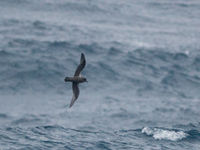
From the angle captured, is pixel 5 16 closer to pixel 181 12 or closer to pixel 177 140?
pixel 181 12

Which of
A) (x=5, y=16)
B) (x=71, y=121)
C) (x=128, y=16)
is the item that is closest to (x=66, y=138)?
(x=71, y=121)

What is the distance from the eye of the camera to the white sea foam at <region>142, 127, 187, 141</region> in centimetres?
2105

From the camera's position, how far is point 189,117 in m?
24.9

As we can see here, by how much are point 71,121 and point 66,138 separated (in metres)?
3.65

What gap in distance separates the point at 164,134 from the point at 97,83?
713 centimetres

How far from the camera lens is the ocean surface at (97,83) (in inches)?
828

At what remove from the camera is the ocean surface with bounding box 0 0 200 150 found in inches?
828

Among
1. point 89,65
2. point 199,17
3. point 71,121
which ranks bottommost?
point 71,121

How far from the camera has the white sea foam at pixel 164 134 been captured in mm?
21047

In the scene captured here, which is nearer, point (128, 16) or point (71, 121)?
Result: point (71, 121)

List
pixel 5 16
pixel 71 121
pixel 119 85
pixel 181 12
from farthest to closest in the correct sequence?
1. pixel 181 12
2. pixel 5 16
3. pixel 119 85
4. pixel 71 121

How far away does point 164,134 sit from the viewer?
2147 cm

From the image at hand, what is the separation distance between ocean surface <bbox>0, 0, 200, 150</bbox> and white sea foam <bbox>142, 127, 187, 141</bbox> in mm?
40

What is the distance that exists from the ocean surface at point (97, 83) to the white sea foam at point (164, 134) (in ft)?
0.13
